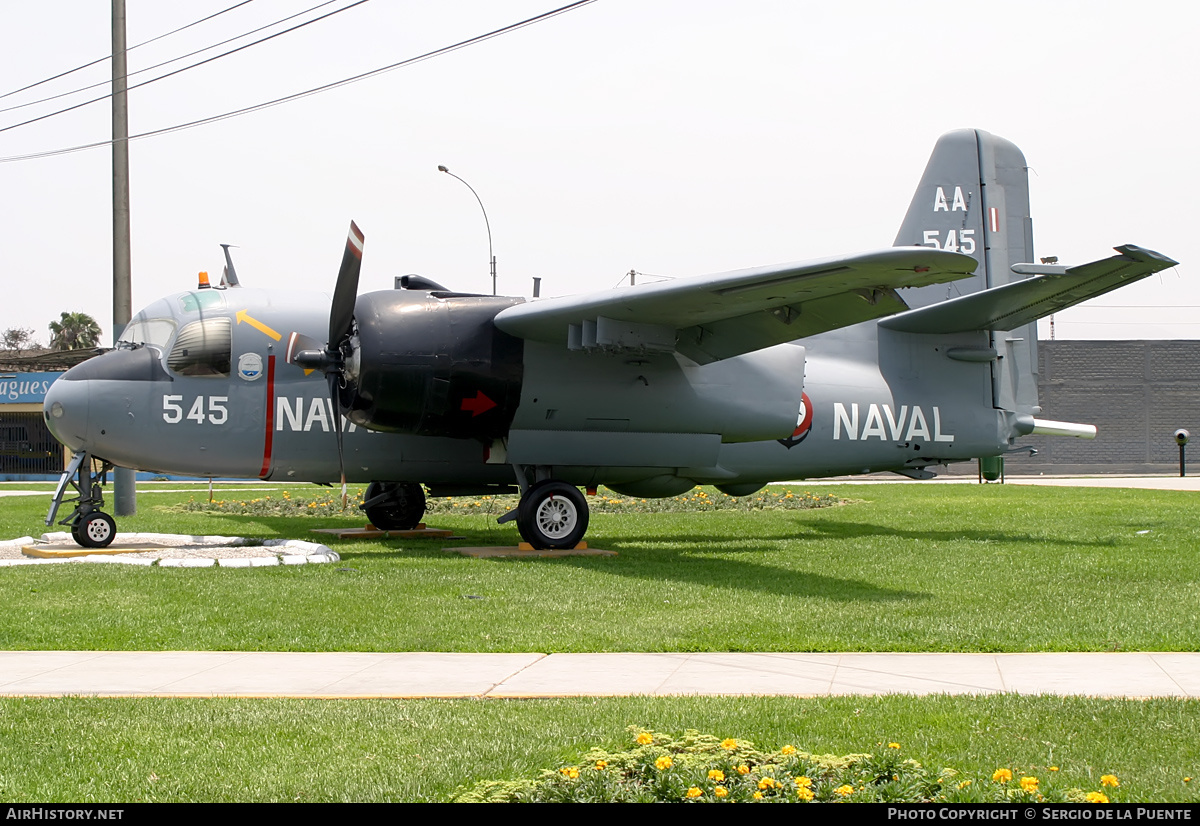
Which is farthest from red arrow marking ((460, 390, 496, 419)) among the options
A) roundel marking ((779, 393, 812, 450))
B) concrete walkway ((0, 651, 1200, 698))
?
concrete walkway ((0, 651, 1200, 698))

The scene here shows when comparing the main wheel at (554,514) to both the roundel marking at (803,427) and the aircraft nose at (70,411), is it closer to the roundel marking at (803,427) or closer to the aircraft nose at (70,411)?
the roundel marking at (803,427)

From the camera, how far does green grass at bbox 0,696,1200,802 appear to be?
5.10m

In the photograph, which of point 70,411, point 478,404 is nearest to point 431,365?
point 478,404

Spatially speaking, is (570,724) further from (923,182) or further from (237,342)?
(923,182)

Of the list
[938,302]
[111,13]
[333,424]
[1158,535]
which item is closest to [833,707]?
[333,424]

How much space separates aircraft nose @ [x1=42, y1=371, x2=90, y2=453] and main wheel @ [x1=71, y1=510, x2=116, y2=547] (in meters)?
1.02

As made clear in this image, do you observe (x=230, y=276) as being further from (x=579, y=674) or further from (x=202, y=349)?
(x=579, y=674)

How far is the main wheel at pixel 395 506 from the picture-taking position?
1903 centimetres

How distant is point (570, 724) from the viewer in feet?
20.4

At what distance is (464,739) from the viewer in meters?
5.89

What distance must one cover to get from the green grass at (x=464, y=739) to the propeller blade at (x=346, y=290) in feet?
Result: 28.0

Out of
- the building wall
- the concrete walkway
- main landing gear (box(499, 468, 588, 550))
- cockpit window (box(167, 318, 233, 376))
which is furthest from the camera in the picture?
the building wall

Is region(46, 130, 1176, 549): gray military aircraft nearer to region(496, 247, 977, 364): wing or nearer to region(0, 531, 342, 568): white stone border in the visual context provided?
region(496, 247, 977, 364): wing

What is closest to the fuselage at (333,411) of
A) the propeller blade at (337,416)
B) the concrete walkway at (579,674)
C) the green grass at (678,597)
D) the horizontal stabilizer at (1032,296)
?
the propeller blade at (337,416)
